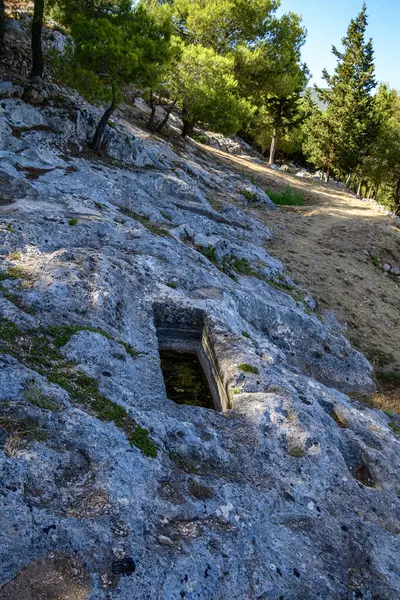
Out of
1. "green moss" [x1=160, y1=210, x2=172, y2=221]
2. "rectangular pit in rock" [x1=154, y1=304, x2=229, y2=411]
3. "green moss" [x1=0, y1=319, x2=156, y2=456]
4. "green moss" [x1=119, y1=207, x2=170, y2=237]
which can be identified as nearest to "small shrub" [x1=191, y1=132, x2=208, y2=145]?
"green moss" [x1=160, y1=210, x2=172, y2=221]

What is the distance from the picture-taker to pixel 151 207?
17188 mm

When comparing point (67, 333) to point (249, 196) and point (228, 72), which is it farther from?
point (228, 72)

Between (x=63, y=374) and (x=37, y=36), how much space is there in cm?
1812

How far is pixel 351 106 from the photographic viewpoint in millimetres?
44938

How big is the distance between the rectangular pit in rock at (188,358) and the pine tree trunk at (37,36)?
15.6 meters

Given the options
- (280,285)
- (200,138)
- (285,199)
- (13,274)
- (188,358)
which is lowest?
(188,358)

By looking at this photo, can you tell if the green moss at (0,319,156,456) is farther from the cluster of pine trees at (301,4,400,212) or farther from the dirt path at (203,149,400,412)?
the cluster of pine trees at (301,4,400,212)

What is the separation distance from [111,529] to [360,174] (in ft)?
179

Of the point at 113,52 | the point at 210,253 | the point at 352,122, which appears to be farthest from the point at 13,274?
the point at 352,122

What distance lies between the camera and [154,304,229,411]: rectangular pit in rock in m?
8.77

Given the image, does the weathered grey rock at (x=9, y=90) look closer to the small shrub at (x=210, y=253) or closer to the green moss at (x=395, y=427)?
the small shrub at (x=210, y=253)

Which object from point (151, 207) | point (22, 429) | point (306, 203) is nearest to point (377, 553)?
point (22, 429)

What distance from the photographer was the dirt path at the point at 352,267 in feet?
52.6

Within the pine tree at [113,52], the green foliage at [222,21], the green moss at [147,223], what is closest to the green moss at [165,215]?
the green moss at [147,223]
